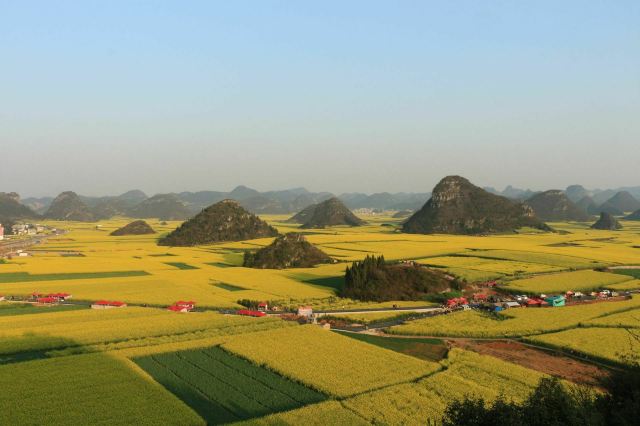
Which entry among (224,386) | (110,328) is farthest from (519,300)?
(110,328)

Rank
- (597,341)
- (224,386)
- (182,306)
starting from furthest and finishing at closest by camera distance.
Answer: (182,306), (597,341), (224,386)

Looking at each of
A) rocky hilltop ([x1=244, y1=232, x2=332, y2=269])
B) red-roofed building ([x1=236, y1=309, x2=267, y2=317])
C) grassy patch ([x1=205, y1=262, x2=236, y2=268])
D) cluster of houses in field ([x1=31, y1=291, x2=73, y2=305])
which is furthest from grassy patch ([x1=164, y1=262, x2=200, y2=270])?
red-roofed building ([x1=236, y1=309, x2=267, y2=317])

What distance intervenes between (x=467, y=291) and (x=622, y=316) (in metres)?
25.0

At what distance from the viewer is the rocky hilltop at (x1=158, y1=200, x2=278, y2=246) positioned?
570 ft

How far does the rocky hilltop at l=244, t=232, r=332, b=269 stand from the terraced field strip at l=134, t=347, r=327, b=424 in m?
67.9

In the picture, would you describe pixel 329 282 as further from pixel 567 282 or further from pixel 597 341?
pixel 597 341

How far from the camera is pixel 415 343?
52875 mm

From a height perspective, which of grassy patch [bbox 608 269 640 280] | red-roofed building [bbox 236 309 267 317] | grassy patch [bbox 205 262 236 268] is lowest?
grassy patch [bbox 205 262 236 268]

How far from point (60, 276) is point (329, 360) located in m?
72.6

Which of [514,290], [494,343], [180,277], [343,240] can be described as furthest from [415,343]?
[343,240]

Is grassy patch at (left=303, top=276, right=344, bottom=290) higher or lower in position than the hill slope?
lower

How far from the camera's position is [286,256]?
11644cm

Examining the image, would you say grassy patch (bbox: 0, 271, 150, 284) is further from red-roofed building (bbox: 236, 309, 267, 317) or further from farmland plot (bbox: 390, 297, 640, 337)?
farmland plot (bbox: 390, 297, 640, 337)

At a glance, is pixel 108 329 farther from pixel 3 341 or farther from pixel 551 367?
pixel 551 367
